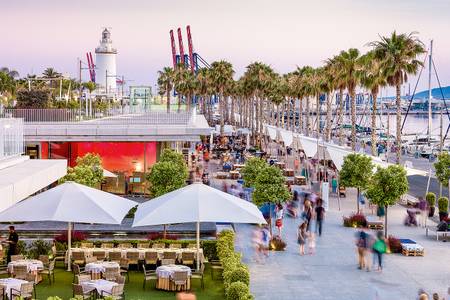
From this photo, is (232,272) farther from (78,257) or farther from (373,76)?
(373,76)

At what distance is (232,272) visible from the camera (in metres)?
16.5

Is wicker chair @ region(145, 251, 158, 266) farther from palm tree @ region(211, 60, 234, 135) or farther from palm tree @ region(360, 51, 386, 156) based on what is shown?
palm tree @ region(211, 60, 234, 135)

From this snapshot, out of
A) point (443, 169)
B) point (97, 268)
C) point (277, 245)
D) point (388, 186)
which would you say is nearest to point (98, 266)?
point (97, 268)

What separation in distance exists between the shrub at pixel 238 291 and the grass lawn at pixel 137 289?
2.47 m

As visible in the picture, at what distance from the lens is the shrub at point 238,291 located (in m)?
15.1

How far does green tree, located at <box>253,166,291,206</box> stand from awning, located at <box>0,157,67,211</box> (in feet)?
23.0

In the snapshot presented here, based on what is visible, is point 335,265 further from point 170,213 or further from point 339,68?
point 339,68

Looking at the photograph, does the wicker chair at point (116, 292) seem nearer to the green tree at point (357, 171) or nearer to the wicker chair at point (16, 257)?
the wicker chair at point (16, 257)

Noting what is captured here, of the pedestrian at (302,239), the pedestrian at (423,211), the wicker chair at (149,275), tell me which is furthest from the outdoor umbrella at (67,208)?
the pedestrian at (423,211)

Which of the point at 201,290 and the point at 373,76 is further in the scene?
the point at 373,76

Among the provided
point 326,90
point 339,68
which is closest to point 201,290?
point 339,68

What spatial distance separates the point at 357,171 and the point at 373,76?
17.0 meters

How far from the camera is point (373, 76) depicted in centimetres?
5031

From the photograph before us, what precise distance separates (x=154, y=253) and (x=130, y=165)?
20.1 m
